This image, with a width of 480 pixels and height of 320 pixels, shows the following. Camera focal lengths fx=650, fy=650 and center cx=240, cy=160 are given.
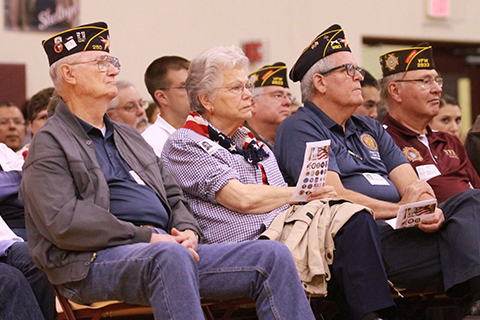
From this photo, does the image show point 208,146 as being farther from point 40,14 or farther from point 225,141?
point 40,14

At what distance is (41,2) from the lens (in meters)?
5.45

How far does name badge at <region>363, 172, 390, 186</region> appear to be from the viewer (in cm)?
307

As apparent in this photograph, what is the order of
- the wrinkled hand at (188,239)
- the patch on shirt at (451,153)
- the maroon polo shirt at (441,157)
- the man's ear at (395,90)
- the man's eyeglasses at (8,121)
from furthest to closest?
the man's eyeglasses at (8,121)
the man's ear at (395,90)
the patch on shirt at (451,153)
the maroon polo shirt at (441,157)
the wrinkled hand at (188,239)

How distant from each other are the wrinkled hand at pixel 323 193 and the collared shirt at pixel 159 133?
115 cm

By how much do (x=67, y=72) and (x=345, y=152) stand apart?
1.34 metres

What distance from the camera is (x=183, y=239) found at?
2.34 m

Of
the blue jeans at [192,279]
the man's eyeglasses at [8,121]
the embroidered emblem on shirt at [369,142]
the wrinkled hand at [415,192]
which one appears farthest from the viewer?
the man's eyeglasses at [8,121]

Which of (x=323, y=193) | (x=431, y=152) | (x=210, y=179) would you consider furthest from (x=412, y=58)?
(x=210, y=179)

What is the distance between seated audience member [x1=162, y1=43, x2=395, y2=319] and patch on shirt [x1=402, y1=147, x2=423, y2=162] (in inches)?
36.3

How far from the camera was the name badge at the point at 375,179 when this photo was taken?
3.07 m

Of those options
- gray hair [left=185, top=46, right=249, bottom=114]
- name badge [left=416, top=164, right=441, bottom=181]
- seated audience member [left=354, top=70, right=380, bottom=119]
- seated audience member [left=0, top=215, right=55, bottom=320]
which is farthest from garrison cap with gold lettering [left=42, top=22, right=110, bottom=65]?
seated audience member [left=354, top=70, right=380, bottom=119]

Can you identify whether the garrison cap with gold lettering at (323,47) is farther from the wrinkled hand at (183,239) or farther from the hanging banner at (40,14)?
the hanging banner at (40,14)

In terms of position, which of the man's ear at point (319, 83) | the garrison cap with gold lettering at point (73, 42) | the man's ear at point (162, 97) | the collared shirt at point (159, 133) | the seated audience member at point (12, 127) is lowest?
the seated audience member at point (12, 127)

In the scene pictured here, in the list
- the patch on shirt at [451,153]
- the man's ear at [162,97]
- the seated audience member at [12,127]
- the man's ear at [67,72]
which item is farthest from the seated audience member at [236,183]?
the seated audience member at [12,127]
